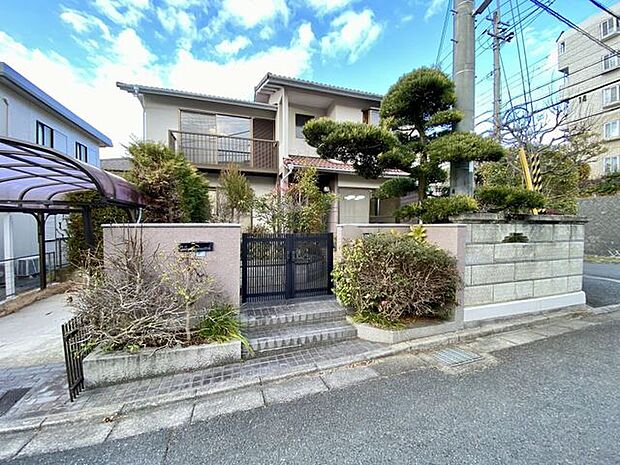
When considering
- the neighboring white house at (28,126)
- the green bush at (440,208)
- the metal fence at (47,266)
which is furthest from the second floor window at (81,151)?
the green bush at (440,208)

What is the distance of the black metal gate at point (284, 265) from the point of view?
4672mm

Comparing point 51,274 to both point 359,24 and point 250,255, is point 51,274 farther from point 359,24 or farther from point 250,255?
point 359,24

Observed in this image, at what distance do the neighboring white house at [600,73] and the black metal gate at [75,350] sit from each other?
81.1ft

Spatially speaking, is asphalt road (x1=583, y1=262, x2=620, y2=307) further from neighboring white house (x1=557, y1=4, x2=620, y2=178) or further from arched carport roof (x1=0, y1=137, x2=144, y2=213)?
neighboring white house (x1=557, y1=4, x2=620, y2=178)

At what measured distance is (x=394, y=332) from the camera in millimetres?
3973

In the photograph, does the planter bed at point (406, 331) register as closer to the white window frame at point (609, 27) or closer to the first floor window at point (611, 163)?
the first floor window at point (611, 163)

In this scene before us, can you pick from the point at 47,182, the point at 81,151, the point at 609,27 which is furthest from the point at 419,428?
the point at 609,27

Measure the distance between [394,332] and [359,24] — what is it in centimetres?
881

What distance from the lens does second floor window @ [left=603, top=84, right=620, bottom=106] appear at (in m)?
18.5

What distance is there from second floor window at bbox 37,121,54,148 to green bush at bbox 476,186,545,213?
13935mm

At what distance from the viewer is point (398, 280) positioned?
4008mm

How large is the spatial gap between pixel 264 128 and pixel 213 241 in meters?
8.93

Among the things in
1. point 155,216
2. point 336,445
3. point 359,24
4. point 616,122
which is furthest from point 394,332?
point 616,122

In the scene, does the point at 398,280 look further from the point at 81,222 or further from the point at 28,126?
the point at 28,126
